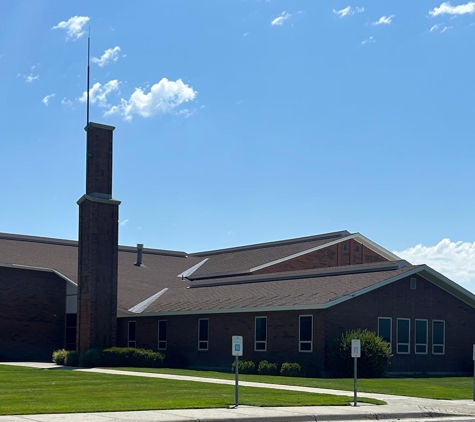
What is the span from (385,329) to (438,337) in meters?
3.22

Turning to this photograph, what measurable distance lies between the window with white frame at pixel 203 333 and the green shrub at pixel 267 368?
4.97 metres

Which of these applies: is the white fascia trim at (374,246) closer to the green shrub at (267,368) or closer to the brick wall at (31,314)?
the green shrub at (267,368)

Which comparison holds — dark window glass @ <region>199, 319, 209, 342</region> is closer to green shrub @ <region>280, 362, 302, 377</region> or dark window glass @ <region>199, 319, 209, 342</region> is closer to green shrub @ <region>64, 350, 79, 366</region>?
green shrub @ <region>64, 350, 79, 366</region>

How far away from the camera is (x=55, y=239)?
5078 cm

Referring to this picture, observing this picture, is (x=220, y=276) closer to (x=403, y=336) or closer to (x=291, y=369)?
(x=403, y=336)

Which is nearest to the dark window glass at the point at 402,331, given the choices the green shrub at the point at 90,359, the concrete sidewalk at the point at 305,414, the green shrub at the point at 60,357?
the concrete sidewalk at the point at 305,414

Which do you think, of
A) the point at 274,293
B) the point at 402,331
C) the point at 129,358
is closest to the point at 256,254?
the point at 274,293

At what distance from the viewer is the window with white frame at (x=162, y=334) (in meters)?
39.6

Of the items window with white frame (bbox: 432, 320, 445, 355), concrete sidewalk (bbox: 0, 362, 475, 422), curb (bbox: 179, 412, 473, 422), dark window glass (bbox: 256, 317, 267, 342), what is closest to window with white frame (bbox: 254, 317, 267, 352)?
dark window glass (bbox: 256, 317, 267, 342)

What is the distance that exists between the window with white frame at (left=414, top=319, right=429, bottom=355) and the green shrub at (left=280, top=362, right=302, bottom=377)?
242 inches

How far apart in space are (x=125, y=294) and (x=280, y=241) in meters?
10.4

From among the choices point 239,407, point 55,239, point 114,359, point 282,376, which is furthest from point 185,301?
point 239,407

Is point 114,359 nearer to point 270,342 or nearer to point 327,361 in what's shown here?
point 270,342

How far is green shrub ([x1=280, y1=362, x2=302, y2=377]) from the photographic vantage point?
3114 centimetres
